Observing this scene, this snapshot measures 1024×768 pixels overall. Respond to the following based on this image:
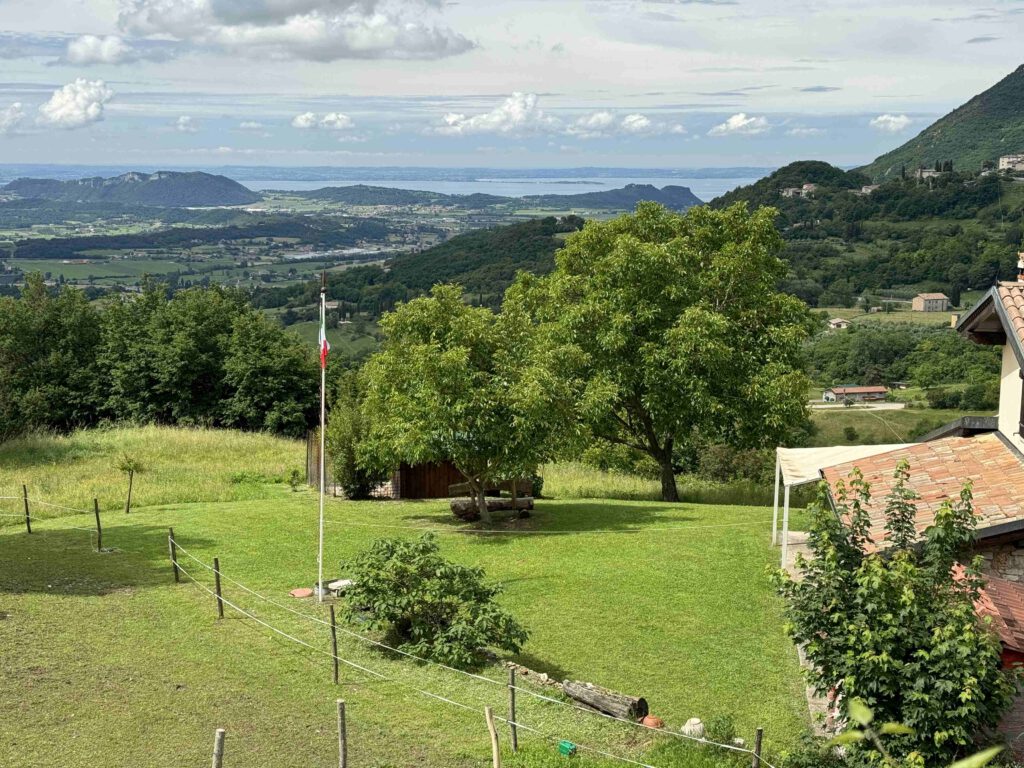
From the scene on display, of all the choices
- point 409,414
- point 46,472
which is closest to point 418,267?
point 46,472

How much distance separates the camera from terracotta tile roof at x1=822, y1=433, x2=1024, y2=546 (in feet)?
43.4

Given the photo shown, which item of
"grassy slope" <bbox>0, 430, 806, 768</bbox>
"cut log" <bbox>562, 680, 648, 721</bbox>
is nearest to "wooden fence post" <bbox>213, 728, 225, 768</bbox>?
"grassy slope" <bbox>0, 430, 806, 768</bbox>

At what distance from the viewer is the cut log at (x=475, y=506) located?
80.7 feet

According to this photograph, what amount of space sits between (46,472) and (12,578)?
14.1 metres

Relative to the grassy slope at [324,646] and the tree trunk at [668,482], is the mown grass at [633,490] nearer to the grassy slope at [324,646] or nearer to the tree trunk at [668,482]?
the tree trunk at [668,482]

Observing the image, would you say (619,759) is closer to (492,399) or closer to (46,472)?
(492,399)

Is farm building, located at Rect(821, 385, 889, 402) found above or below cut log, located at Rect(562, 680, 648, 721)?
below

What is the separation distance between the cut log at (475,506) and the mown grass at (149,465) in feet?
23.9

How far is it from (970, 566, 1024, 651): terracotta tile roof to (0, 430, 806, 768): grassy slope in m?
2.60

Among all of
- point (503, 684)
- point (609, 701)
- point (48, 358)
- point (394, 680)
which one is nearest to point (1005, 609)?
point (609, 701)

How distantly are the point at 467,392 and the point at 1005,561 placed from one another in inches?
459

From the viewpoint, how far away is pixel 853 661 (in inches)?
384

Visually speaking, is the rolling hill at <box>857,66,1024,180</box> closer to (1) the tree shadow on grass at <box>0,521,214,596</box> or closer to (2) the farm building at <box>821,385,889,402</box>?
(2) the farm building at <box>821,385,889,402</box>

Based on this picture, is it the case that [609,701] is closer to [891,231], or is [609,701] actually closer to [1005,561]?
[1005,561]
